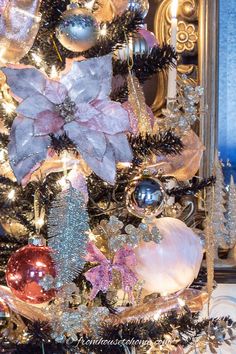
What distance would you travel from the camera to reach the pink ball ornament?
0.70m

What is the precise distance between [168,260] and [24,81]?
0.26 meters

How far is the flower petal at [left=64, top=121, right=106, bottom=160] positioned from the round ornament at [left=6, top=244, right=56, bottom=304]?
0.40 feet

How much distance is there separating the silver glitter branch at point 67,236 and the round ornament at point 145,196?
80mm

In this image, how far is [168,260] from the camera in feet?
2.30

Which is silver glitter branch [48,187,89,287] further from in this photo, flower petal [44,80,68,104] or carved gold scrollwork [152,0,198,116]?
carved gold scrollwork [152,0,198,116]

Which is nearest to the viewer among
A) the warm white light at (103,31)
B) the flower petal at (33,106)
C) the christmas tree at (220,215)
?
the flower petal at (33,106)

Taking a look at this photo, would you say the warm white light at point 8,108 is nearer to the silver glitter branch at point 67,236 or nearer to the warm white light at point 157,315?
the silver glitter branch at point 67,236

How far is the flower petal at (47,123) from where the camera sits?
2.08 ft

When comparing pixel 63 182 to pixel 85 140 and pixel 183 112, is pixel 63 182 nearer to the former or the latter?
pixel 85 140

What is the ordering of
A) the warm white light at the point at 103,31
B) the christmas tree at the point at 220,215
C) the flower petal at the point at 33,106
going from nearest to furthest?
the flower petal at the point at 33,106
the warm white light at the point at 103,31
the christmas tree at the point at 220,215

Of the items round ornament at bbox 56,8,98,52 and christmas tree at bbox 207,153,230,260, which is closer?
round ornament at bbox 56,8,98,52

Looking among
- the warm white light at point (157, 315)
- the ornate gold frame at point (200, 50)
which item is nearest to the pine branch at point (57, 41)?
the warm white light at point (157, 315)

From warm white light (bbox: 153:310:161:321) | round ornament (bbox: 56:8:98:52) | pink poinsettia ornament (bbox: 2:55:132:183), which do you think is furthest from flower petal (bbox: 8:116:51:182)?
warm white light (bbox: 153:310:161:321)

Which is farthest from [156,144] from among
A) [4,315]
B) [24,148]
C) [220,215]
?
[220,215]
